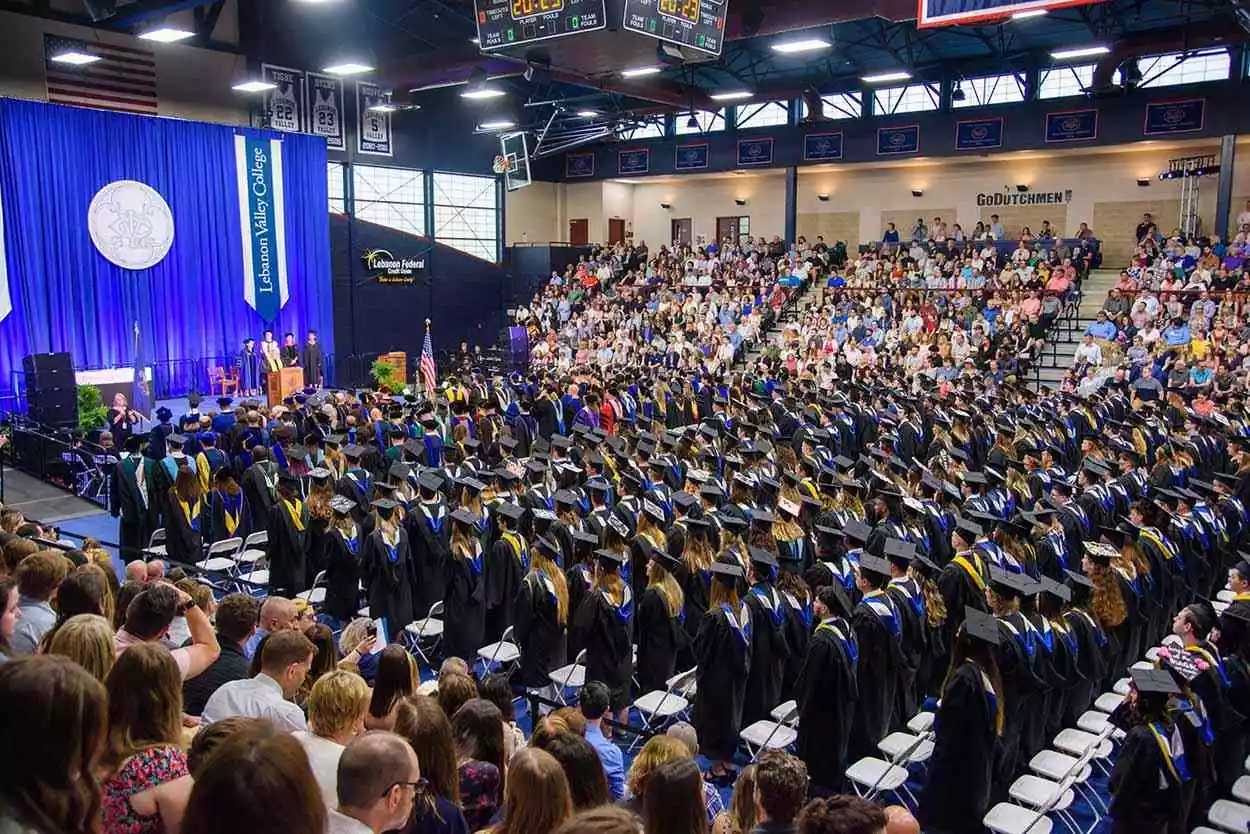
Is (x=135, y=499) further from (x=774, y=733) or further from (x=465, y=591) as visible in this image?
(x=774, y=733)

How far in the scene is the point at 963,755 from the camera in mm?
5449

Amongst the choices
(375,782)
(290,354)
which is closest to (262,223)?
(290,354)

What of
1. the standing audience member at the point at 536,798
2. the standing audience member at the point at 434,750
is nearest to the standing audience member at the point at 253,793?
the standing audience member at the point at 536,798

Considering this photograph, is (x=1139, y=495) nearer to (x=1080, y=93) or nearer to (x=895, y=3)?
(x=895, y=3)

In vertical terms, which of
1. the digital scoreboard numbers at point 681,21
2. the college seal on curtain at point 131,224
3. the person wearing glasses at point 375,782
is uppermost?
the digital scoreboard numbers at point 681,21

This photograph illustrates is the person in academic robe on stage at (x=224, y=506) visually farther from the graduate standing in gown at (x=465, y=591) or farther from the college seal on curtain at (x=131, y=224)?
the college seal on curtain at (x=131, y=224)

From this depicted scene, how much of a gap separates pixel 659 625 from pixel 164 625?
145 inches

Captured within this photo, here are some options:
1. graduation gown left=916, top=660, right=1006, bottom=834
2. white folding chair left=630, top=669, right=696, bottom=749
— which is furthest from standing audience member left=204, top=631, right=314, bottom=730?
graduation gown left=916, top=660, right=1006, bottom=834

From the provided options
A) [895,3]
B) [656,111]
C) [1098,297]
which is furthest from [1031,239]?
→ [895,3]

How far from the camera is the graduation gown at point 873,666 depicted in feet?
20.0

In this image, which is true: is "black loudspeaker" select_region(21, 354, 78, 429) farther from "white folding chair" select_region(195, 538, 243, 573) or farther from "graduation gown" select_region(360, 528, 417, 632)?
"graduation gown" select_region(360, 528, 417, 632)

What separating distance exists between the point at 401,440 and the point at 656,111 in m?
18.1

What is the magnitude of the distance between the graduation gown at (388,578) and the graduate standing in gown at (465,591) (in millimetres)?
391

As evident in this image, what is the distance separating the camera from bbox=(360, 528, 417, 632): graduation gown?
25.5 feet
